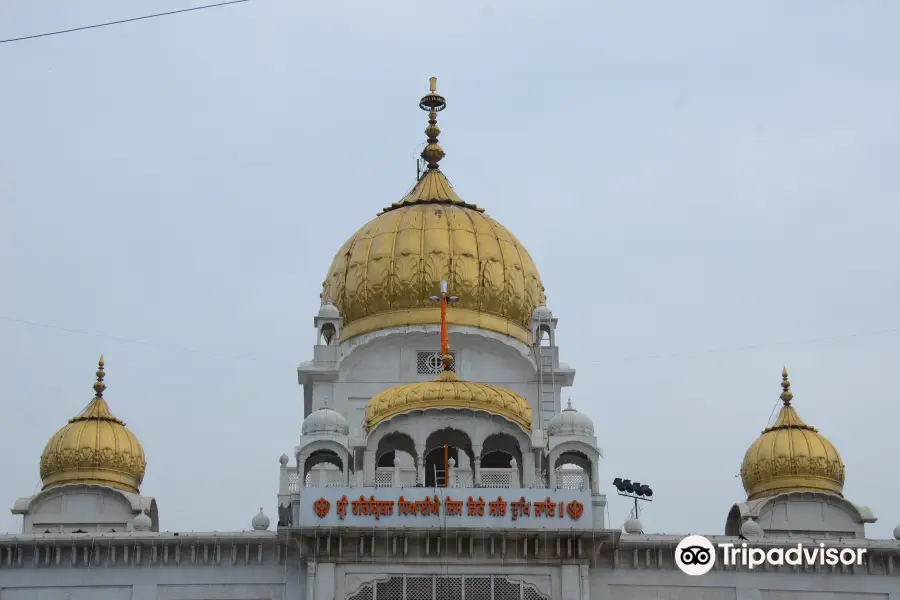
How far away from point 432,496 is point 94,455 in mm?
11188

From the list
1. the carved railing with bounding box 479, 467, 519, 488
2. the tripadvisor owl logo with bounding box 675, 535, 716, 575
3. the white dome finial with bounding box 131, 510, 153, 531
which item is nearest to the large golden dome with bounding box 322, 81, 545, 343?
the carved railing with bounding box 479, 467, 519, 488

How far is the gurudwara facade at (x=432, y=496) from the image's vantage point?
4134 cm

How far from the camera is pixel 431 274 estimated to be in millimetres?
51844

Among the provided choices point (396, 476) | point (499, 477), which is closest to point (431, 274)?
point (396, 476)

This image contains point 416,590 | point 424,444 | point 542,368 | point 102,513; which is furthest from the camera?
point 542,368

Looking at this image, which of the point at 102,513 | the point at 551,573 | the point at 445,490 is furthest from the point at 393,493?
the point at 102,513

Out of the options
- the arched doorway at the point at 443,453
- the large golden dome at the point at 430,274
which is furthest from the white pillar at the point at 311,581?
the large golden dome at the point at 430,274

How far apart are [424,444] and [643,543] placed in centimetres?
561

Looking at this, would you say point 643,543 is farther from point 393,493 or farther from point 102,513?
point 102,513

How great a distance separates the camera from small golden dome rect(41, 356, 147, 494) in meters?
48.4

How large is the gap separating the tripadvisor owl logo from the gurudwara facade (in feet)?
0.34

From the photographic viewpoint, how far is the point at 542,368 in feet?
169

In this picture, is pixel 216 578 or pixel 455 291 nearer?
pixel 216 578

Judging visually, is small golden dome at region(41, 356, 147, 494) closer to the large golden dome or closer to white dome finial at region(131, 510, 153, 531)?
white dome finial at region(131, 510, 153, 531)
